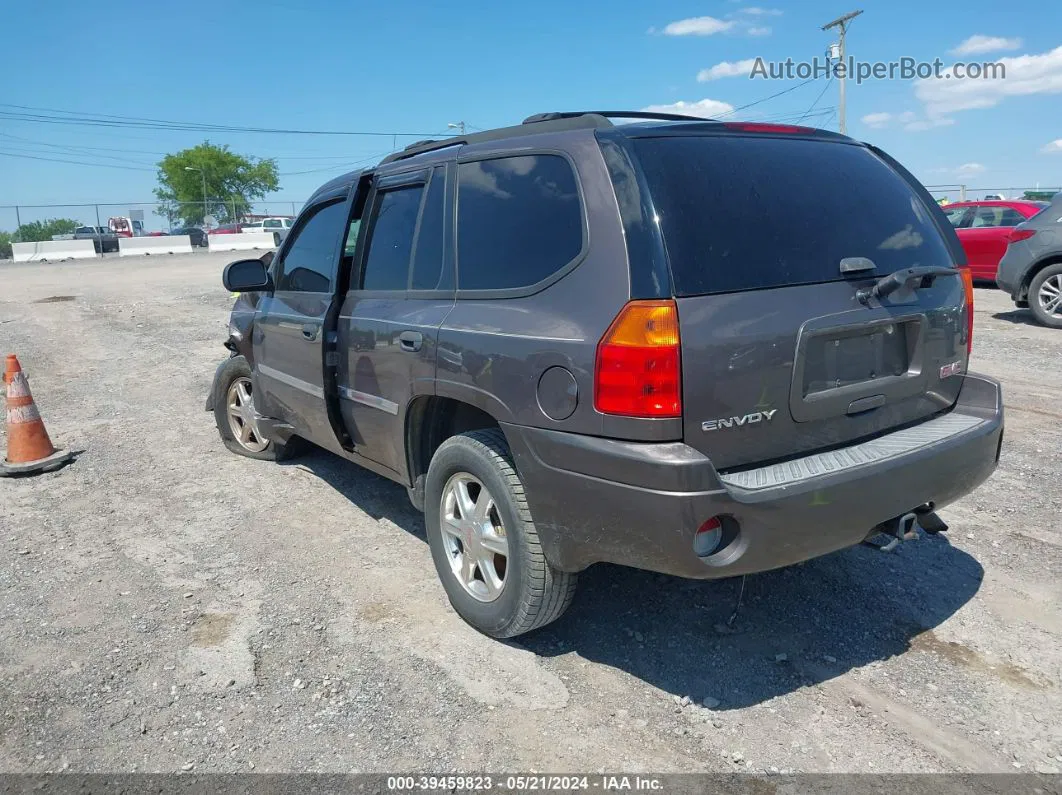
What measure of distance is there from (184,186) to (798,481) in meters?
87.8

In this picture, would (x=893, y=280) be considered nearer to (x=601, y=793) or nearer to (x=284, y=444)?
(x=601, y=793)

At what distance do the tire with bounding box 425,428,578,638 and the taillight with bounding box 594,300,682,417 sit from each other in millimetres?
596

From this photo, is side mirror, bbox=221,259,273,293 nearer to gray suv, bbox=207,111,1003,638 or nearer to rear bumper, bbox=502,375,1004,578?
gray suv, bbox=207,111,1003,638

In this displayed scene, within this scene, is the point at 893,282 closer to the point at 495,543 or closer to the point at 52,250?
the point at 495,543

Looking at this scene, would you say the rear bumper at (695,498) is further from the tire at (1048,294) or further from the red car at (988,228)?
the red car at (988,228)

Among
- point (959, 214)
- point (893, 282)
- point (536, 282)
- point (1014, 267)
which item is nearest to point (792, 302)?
point (893, 282)

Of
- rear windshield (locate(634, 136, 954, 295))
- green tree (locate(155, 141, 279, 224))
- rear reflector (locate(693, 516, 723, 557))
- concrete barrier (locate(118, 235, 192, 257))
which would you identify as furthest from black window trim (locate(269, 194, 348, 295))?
green tree (locate(155, 141, 279, 224))

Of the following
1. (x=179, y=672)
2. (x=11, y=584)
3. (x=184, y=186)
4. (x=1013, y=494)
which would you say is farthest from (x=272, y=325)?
(x=184, y=186)

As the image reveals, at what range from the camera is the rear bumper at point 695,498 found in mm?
2465

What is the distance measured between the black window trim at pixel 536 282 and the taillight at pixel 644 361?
1.12 feet

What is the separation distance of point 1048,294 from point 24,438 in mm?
11036

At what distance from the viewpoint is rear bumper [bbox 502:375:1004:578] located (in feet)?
8.09

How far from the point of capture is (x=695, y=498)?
96.0 inches

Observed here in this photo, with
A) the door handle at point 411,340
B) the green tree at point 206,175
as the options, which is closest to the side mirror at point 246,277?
the door handle at point 411,340
